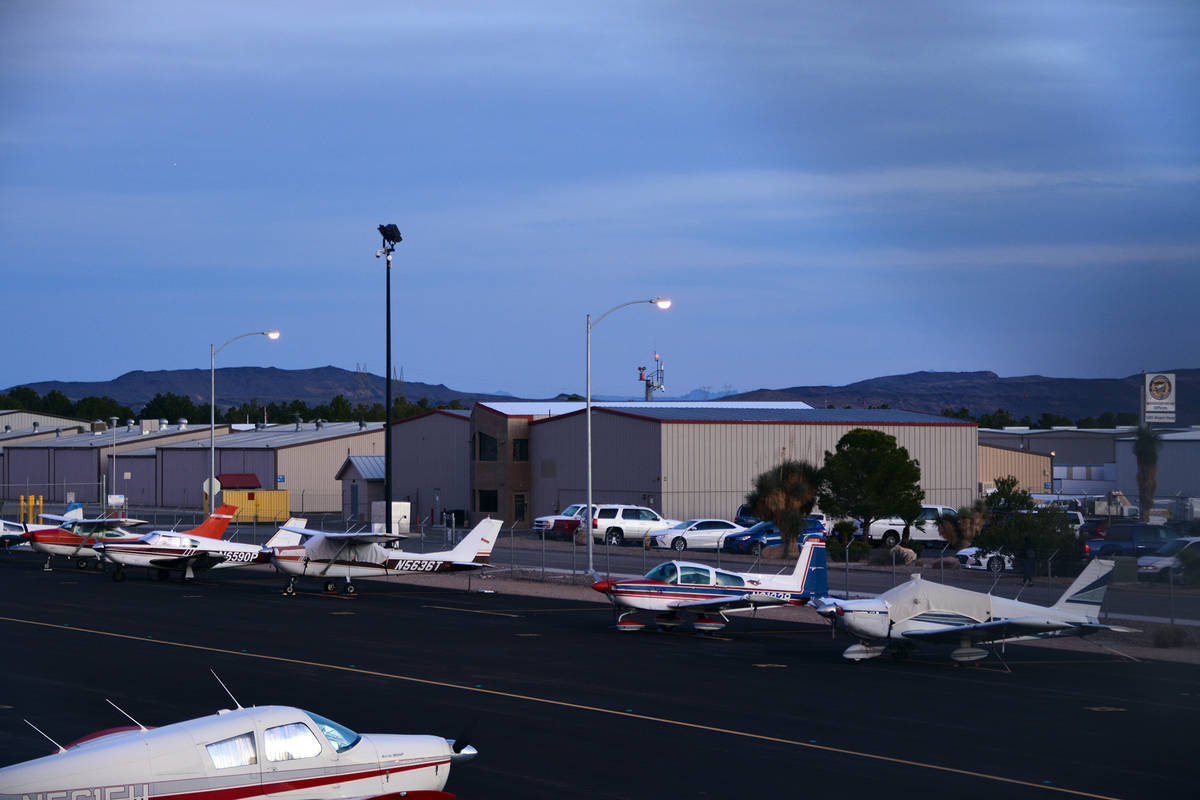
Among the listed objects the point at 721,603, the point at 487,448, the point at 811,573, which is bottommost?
the point at 721,603

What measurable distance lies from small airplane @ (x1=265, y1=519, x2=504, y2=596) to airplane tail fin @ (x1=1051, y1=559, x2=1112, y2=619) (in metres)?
19.0

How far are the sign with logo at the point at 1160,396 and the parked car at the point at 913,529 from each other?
38.2 metres

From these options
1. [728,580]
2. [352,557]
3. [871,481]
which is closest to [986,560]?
[871,481]

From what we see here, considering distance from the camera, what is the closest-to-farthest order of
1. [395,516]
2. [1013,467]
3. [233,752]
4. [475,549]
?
[233,752] < [475,549] < [395,516] < [1013,467]

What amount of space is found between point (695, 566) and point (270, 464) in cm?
5806

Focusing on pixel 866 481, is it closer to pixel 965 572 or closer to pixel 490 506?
pixel 965 572

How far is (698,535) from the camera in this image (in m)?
50.1

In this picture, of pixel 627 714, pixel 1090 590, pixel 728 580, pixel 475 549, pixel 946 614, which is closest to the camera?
pixel 627 714

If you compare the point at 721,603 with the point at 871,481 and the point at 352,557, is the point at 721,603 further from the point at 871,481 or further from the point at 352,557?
the point at 871,481

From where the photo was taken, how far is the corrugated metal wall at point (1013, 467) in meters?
69.8

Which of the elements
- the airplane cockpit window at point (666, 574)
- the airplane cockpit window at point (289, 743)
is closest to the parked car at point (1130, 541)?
the airplane cockpit window at point (666, 574)

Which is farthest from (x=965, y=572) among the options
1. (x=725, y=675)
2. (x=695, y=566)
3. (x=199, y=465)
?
(x=199, y=465)

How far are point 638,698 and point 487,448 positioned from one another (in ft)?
162

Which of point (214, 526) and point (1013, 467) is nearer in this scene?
point (214, 526)
